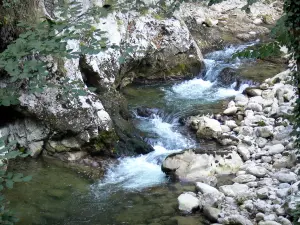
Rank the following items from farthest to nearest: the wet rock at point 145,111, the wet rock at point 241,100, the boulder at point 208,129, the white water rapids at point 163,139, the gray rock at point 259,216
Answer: the wet rock at point 241,100
the wet rock at point 145,111
the boulder at point 208,129
the white water rapids at point 163,139
the gray rock at point 259,216

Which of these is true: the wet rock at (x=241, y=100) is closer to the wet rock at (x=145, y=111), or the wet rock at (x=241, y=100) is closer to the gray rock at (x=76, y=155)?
the wet rock at (x=145, y=111)

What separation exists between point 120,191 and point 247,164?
2222 mm

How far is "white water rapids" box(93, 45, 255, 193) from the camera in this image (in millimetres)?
6391

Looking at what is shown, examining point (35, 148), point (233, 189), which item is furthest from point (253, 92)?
point (35, 148)

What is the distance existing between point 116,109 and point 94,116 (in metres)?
1.10

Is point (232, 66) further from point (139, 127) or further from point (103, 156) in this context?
point (103, 156)

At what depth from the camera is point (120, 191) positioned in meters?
6.06

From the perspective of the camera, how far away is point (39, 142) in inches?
262

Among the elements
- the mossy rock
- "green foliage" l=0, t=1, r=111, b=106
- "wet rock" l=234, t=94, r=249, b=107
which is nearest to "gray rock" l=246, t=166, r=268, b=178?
the mossy rock

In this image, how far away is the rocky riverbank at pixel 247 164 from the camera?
5238 mm

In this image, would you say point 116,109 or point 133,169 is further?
point 116,109

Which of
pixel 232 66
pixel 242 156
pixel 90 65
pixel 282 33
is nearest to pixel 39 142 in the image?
pixel 90 65

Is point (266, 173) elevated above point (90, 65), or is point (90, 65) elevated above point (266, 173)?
point (90, 65)

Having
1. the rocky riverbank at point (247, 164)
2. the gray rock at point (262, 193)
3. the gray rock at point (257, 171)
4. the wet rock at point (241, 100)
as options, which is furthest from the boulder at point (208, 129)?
the gray rock at point (262, 193)
